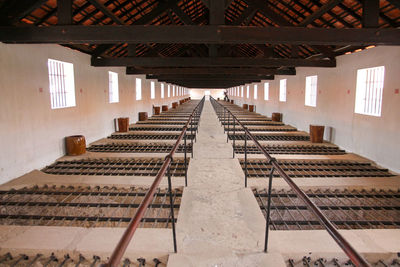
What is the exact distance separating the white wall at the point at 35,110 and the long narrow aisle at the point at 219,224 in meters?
3.54

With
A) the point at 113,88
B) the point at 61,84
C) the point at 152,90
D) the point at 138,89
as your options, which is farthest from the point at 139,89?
the point at 61,84

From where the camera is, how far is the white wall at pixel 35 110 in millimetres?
5180

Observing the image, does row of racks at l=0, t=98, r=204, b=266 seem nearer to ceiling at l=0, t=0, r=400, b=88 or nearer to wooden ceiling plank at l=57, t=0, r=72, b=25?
ceiling at l=0, t=0, r=400, b=88

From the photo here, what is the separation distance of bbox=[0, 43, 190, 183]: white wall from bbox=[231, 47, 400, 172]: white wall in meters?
8.02

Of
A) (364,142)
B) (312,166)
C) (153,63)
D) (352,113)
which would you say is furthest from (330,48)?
(153,63)

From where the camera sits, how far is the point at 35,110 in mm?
6035

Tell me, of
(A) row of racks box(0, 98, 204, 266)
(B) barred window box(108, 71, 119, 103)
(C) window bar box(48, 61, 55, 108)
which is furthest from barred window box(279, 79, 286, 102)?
(C) window bar box(48, 61, 55, 108)

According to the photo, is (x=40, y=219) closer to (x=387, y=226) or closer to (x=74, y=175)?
(x=74, y=175)

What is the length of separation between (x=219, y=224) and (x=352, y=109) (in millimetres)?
6731

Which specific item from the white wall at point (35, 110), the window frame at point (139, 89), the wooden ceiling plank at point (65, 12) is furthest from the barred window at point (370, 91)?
the window frame at point (139, 89)

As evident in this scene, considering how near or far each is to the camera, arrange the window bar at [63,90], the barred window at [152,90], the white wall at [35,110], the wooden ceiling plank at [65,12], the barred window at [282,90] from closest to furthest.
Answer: the wooden ceiling plank at [65,12], the white wall at [35,110], the window bar at [63,90], the barred window at [282,90], the barred window at [152,90]

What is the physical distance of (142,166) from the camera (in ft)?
20.8

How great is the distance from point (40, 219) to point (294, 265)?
337 cm

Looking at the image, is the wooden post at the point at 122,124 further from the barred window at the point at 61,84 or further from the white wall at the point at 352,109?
the white wall at the point at 352,109
